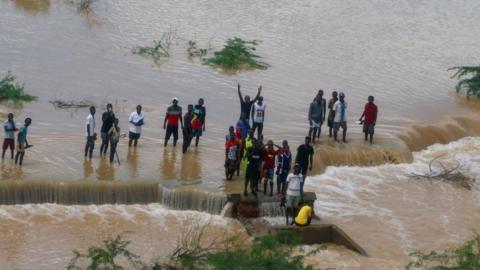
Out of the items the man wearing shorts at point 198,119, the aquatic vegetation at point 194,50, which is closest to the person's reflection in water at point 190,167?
the man wearing shorts at point 198,119

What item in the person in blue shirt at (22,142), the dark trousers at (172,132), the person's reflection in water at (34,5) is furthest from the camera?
the person's reflection in water at (34,5)

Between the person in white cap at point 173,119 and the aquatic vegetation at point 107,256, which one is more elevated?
the person in white cap at point 173,119

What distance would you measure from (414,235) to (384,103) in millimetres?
8922

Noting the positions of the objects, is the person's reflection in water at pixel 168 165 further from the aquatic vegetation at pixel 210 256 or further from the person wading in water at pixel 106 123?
the aquatic vegetation at pixel 210 256

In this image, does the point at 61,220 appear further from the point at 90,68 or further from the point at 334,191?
the point at 90,68

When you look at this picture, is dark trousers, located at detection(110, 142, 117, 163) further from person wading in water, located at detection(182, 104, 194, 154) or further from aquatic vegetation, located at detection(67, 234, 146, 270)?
aquatic vegetation, located at detection(67, 234, 146, 270)

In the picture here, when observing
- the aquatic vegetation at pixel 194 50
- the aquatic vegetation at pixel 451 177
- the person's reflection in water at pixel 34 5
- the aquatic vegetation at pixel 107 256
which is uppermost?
the person's reflection in water at pixel 34 5

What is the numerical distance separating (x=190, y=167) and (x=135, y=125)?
1.55 m

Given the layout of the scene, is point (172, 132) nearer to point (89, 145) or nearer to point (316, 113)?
point (89, 145)

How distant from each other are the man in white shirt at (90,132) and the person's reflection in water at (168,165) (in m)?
1.54

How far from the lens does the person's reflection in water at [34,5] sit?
111 ft

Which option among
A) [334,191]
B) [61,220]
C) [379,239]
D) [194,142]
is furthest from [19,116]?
[379,239]

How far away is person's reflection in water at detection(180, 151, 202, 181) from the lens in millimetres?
19531

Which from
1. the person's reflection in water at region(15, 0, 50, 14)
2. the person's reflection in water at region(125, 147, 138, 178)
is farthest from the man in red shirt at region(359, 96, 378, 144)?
the person's reflection in water at region(15, 0, 50, 14)
